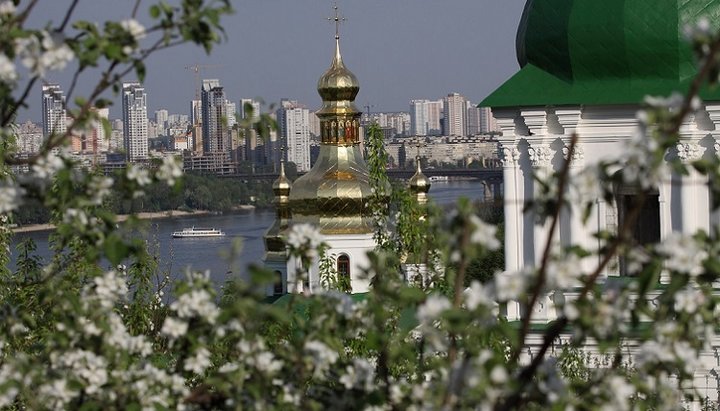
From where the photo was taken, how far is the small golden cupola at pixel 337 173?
13609 millimetres

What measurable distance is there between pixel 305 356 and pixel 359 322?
18 centimetres

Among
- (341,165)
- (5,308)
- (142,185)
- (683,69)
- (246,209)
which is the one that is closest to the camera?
(142,185)

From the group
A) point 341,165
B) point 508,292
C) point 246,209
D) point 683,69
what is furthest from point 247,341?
point 246,209

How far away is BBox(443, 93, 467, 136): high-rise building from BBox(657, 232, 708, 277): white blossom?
356 ft

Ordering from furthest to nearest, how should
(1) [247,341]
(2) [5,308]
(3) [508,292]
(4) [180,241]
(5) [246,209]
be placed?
(5) [246,209] → (4) [180,241] → (2) [5,308] → (1) [247,341] → (3) [508,292]

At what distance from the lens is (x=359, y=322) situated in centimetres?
232

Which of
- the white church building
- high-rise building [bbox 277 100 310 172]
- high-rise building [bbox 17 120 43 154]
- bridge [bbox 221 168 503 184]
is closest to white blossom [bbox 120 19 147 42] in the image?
high-rise building [bbox 17 120 43 154]

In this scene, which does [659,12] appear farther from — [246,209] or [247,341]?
[246,209]

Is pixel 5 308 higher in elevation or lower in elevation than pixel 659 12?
lower

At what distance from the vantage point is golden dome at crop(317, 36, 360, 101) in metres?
14.3

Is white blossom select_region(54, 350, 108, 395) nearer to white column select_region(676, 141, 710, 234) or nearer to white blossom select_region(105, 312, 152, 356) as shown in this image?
white blossom select_region(105, 312, 152, 356)

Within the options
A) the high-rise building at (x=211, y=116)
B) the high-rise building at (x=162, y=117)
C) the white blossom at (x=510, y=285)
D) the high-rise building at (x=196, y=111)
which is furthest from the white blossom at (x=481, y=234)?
the high-rise building at (x=162, y=117)

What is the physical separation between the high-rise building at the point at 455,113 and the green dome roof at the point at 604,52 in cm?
10269

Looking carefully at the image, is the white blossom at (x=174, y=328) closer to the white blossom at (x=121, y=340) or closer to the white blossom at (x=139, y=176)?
the white blossom at (x=121, y=340)
